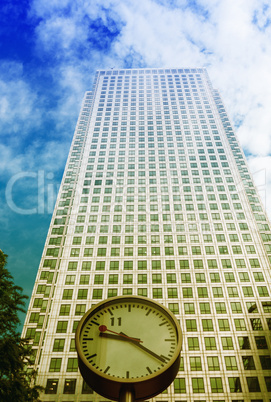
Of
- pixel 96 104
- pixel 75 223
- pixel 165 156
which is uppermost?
pixel 96 104

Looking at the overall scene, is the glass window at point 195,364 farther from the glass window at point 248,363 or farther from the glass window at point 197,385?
the glass window at point 248,363

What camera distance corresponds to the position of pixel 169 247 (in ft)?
155

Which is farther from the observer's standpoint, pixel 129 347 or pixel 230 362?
pixel 230 362

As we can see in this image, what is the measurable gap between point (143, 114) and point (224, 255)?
40004 mm

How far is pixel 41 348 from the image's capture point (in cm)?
4112

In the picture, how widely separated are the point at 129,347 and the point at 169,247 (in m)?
44.3

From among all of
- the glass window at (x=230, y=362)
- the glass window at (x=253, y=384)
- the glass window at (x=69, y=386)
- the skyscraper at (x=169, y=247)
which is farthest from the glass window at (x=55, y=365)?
the glass window at (x=253, y=384)

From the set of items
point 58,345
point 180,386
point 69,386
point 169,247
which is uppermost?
point 169,247

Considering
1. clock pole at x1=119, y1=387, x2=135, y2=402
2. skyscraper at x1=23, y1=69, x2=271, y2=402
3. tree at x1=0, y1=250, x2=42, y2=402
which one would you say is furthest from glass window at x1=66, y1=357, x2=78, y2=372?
clock pole at x1=119, y1=387, x2=135, y2=402

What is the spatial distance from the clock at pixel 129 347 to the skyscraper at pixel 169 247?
36720 mm

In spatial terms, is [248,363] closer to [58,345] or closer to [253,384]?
[253,384]

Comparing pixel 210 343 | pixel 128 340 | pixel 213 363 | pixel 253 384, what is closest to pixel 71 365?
pixel 213 363

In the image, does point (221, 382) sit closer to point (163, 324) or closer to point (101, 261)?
point (101, 261)

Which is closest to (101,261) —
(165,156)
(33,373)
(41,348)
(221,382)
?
(41,348)
